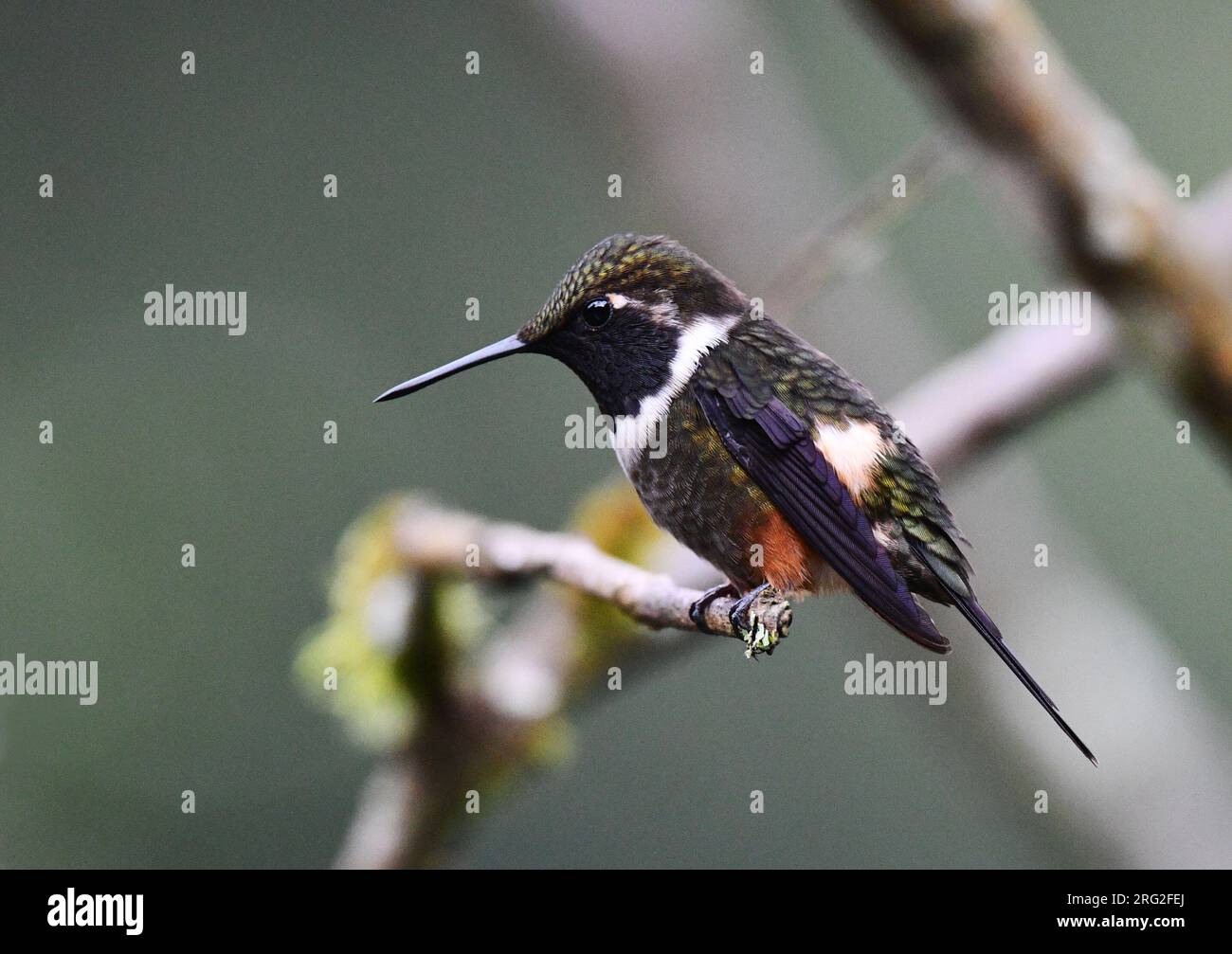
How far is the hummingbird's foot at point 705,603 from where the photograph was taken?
5.88 ft

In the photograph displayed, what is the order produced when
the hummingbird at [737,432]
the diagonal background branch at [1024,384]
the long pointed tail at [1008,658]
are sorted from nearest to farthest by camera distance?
the long pointed tail at [1008,658] → the hummingbird at [737,432] → the diagonal background branch at [1024,384]

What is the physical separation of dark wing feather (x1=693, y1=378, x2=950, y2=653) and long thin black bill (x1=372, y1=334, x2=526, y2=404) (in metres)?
0.31

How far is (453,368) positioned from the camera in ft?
5.78

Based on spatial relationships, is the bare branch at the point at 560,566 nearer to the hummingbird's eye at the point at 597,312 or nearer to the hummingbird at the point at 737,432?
the hummingbird at the point at 737,432

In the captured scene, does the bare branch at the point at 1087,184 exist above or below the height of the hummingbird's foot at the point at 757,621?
above

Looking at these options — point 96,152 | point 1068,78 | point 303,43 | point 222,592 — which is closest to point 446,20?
point 303,43

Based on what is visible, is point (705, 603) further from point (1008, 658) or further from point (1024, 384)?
point (1024, 384)

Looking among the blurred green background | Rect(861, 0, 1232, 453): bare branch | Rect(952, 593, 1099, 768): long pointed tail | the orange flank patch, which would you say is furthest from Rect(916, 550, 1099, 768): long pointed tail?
the blurred green background

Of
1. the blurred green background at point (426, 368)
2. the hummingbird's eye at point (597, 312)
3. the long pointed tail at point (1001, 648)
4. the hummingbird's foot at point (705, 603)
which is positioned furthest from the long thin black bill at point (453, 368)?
the blurred green background at point (426, 368)

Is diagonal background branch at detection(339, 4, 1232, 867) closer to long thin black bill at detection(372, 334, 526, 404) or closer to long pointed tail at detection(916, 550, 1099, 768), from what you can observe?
long thin black bill at detection(372, 334, 526, 404)

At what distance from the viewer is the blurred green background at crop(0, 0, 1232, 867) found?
5016 mm

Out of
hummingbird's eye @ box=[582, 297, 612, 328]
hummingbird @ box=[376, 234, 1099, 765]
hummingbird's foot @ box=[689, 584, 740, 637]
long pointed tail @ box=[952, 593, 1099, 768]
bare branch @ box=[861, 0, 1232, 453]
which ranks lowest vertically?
long pointed tail @ box=[952, 593, 1099, 768]

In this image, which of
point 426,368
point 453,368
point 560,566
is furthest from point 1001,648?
point 426,368

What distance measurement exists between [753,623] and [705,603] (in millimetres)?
278
